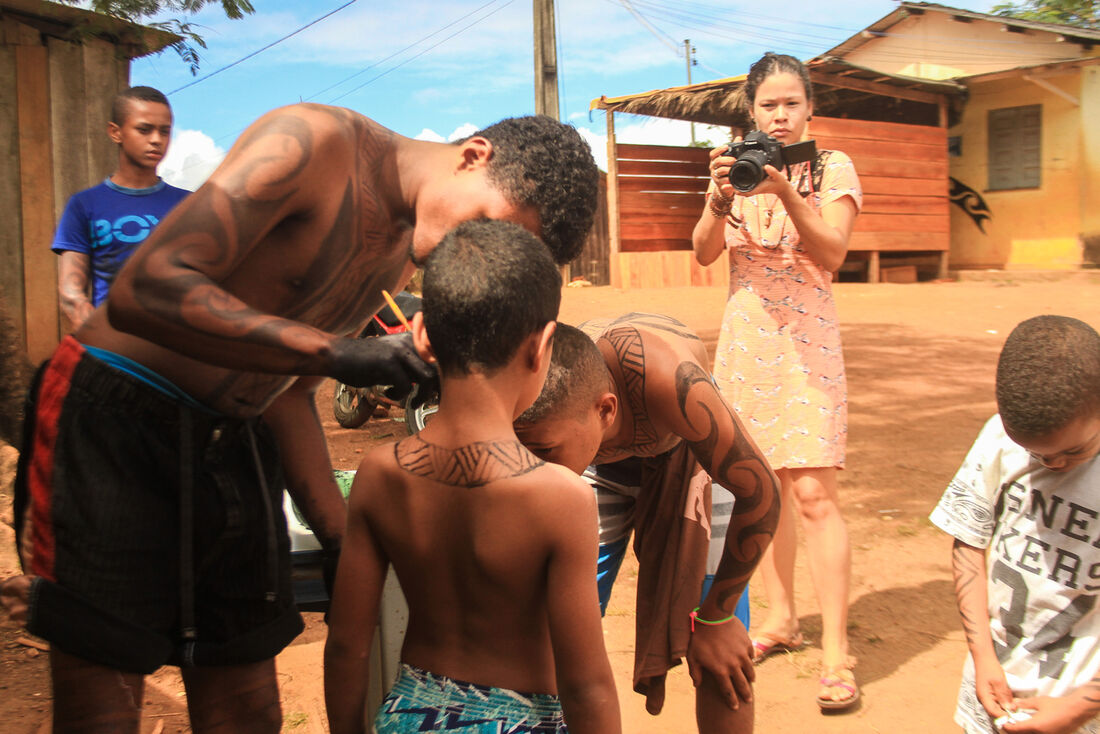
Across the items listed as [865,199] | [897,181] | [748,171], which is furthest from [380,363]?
[897,181]

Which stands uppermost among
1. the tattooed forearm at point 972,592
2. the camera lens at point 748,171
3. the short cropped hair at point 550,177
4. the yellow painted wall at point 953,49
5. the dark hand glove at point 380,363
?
the yellow painted wall at point 953,49

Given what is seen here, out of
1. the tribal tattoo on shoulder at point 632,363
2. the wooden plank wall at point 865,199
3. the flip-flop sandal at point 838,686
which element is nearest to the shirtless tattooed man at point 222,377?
the tribal tattoo on shoulder at point 632,363

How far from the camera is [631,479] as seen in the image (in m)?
2.56

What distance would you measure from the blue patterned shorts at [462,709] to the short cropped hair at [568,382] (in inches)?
21.5

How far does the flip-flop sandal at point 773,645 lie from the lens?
3.39 meters

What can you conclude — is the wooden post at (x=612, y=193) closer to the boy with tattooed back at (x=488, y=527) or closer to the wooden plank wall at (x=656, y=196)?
the wooden plank wall at (x=656, y=196)


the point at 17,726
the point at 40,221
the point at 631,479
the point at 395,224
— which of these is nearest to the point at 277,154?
the point at 395,224

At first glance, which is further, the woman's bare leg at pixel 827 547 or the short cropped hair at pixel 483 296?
the woman's bare leg at pixel 827 547

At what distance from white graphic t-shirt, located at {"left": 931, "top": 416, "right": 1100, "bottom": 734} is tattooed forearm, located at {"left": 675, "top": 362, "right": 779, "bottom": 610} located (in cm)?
50

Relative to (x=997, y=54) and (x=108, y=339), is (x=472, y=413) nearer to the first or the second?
(x=108, y=339)

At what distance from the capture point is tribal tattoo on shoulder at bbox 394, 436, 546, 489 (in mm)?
1490

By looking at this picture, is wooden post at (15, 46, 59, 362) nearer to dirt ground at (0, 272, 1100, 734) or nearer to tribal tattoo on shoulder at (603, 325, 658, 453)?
dirt ground at (0, 272, 1100, 734)

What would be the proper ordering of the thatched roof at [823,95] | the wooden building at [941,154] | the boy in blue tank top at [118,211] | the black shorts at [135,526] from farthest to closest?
the wooden building at [941,154] → the thatched roof at [823,95] → the boy in blue tank top at [118,211] → the black shorts at [135,526]

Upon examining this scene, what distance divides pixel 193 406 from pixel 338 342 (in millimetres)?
470
